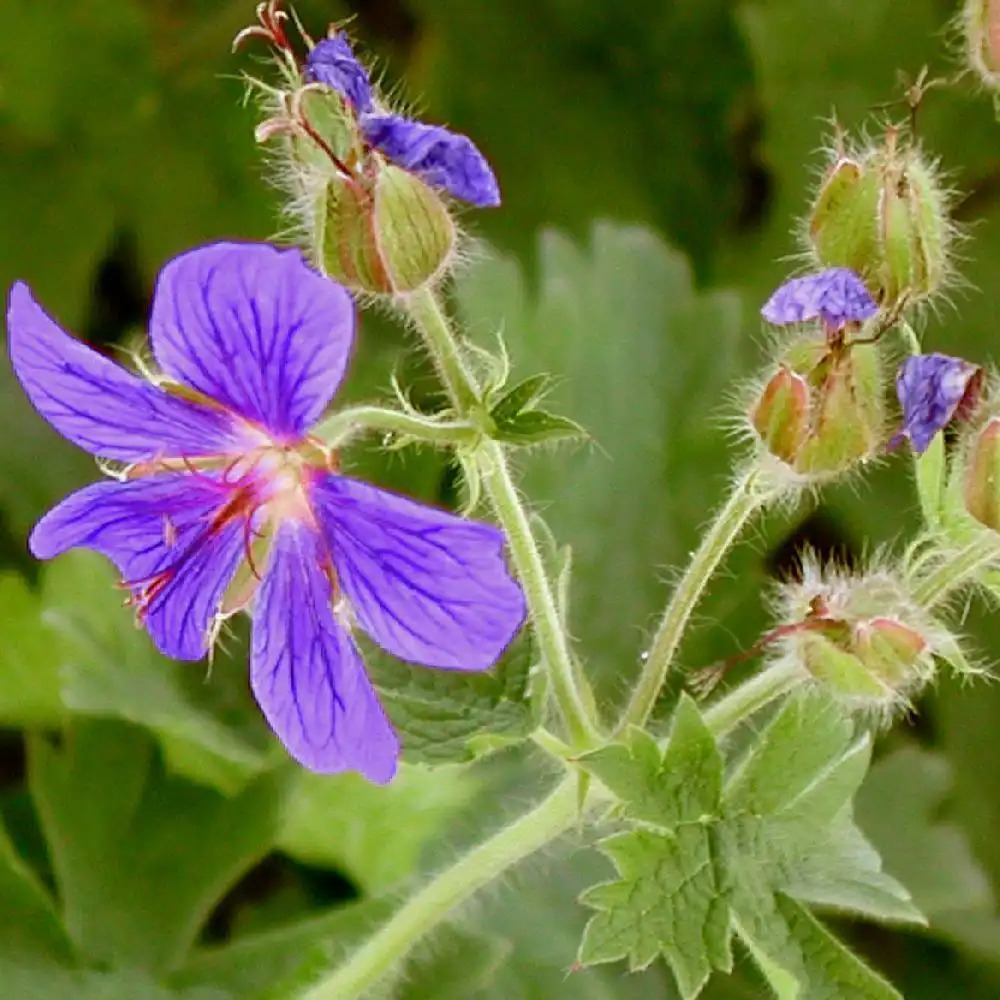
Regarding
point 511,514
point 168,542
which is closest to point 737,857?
point 511,514

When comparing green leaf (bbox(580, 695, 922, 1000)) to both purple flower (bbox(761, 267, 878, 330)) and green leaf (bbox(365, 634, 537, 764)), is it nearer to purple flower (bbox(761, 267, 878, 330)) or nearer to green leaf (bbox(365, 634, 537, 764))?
green leaf (bbox(365, 634, 537, 764))

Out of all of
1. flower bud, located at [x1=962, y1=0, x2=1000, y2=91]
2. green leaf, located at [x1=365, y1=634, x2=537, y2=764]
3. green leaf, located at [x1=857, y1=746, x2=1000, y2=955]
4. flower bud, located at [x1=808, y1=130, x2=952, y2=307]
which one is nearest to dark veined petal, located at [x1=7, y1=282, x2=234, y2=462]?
green leaf, located at [x1=365, y1=634, x2=537, y2=764]

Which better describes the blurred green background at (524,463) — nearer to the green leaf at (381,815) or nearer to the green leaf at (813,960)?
the green leaf at (381,815)

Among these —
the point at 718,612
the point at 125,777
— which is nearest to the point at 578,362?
the point at 718,612

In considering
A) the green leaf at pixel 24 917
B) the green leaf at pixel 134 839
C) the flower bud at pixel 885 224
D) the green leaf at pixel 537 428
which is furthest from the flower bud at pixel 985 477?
the green leaf at pixel 24 917

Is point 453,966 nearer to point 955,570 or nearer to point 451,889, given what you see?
point 451,889

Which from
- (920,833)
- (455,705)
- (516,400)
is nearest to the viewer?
(516,400)

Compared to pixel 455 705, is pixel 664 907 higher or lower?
lower
